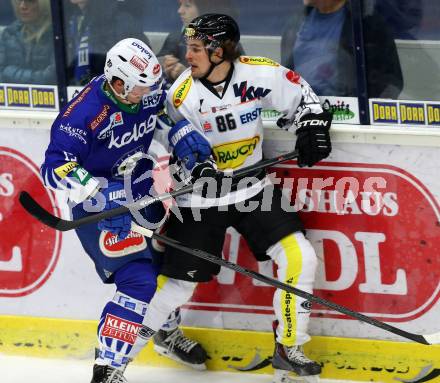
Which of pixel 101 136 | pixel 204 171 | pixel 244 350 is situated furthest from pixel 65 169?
pixel 244 350

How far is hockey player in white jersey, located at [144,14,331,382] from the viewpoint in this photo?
15.1ft

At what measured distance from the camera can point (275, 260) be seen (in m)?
4.76

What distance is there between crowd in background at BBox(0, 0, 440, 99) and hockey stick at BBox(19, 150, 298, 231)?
39 cm

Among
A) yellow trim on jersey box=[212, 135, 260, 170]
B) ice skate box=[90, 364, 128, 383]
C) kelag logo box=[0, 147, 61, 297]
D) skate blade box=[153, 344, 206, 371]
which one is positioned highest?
yellow trim on jersey box=[212, 135, 260, 170]

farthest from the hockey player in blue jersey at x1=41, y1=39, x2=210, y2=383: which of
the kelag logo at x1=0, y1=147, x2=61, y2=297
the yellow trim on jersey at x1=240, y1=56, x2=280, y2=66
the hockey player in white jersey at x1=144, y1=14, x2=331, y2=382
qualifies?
the kelag logo at x1=0, y1=147, x2=61, y2=297

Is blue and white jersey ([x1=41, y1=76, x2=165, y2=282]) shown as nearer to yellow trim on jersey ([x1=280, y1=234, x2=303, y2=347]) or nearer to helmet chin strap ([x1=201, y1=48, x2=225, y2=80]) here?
helmet chin strap ([x1=201, y1=48, x2=225, y2=80])

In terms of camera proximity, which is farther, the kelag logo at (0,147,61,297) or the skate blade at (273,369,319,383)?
the kelag logo at (0,147,61,297)

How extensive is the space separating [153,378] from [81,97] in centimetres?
129

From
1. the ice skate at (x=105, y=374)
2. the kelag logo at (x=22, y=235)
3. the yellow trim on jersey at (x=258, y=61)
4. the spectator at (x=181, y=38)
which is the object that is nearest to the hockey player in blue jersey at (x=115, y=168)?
the ice skate at (x=105, y=374)

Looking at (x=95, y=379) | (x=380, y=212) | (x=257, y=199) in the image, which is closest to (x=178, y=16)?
(x=257, y=199)

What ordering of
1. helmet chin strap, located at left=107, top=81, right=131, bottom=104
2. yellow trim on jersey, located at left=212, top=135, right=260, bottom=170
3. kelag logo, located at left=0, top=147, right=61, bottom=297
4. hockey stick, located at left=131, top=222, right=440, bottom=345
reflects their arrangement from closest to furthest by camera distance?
helmet chin strap, located at left=107, top=81, right=131, bottom=104 < hockey stick, located at left=131, top=222, right=440, bottom=345 < yellow trim on jersey, located at left=212, top=135, right=260, bottom=170 < kelag logo, located at left=0, top=147, right=61, bottom=297

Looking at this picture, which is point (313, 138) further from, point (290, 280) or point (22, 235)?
point (22, 235)

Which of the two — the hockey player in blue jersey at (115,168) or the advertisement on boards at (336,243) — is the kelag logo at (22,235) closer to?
the advertisement on boards at (336,243)

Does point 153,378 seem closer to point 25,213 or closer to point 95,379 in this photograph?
point 95,379
